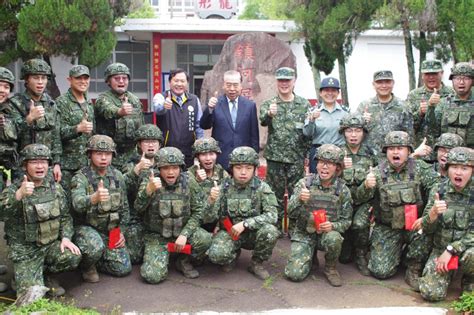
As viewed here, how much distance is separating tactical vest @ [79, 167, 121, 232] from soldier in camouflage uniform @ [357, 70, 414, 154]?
333cm

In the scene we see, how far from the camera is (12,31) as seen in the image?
14805 mm

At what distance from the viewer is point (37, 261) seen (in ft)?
21.1

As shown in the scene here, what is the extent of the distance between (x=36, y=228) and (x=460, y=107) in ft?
17.9

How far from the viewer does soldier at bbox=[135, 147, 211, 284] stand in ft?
22.9

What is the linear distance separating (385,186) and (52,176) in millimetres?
3863

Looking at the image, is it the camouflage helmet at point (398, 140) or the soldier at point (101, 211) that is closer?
the soldier at point (101, 211)

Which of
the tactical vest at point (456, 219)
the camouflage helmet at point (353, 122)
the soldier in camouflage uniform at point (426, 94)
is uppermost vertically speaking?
the soldier in camouflage uniform at point (426, 94)

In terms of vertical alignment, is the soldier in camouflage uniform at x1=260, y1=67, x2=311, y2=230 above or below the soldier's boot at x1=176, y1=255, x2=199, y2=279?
above

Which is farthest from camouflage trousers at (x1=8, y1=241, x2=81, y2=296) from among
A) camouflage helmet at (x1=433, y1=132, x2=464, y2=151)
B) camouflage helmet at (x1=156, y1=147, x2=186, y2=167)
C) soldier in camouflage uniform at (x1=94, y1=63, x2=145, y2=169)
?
camouflage helmet at (x1=433, y1=132, x2=464, y2=151)

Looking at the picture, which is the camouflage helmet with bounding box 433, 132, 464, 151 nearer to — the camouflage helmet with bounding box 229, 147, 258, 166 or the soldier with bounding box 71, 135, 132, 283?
the camouflage helmet with bounding box 229, 147, 258, 166

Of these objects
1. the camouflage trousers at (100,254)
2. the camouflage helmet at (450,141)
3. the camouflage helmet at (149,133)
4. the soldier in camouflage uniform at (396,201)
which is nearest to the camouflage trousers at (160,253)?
the camouflage trousers at (100,254)

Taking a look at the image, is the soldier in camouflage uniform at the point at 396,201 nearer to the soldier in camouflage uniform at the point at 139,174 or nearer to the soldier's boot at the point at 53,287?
the soldier in camouflage uniform at the point at 139,174

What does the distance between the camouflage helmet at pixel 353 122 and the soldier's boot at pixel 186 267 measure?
2567 mm

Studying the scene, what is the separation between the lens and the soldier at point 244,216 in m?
7.00
